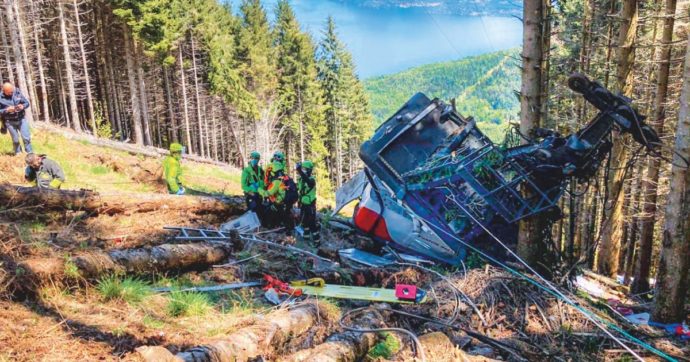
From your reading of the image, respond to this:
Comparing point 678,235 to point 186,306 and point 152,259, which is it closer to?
point 186,306

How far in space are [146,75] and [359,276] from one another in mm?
42158

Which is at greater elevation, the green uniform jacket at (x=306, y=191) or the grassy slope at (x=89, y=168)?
the green uniform jacket at (x=306, y=191)

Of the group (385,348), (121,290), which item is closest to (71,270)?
(121,290)

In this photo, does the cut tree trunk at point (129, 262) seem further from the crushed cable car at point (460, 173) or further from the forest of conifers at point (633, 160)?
the forest of conifers at point (633, 160)

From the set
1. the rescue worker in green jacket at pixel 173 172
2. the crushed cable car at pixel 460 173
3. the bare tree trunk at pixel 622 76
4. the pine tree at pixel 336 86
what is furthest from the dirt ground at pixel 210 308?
the pine tree at pixel 336 86

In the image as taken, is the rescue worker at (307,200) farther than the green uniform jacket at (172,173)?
No

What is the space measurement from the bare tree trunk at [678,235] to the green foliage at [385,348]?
4417 mm

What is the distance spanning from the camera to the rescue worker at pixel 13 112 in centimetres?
1128

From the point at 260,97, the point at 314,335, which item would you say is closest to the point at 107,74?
the point at 260,97

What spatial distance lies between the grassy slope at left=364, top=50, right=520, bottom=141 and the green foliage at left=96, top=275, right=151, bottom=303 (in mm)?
128934

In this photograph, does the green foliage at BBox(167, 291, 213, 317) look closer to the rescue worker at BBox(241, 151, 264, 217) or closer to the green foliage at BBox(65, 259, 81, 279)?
the green foliage at BBox(65, 259, 81, 279)

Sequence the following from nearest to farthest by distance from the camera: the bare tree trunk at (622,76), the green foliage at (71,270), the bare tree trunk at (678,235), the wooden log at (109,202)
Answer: the green foliage at (71,270), the bare tree trunk at (678,235), the wooden log at (109,202), the bare tree trunk at (622,76)

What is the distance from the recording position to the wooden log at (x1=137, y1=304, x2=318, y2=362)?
3746 mm

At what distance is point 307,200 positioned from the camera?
10.6m
